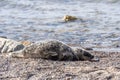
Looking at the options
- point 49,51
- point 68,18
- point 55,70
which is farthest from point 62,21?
point 55,70

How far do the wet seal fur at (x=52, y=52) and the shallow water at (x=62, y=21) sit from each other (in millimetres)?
1998

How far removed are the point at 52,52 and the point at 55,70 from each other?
109 cm

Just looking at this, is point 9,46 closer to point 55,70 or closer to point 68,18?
point 55,70

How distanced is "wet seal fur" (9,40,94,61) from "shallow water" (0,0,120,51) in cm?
200

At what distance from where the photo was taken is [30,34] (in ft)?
35.2

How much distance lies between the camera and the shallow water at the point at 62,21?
402 inches

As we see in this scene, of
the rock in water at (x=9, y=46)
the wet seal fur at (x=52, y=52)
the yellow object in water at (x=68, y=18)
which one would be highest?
the wet seal fur at (x=52, y=52)

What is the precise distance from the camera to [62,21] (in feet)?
41.2

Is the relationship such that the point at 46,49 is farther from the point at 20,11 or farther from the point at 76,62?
the point at 20,11

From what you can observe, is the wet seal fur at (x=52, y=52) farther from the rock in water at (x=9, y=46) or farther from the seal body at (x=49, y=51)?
the rock in water at (x=9, y=46)

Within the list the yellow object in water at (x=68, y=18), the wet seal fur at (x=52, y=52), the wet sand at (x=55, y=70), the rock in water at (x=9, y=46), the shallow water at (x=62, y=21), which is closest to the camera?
the wet sand at (x=55, y=70)

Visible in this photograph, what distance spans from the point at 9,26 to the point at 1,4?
199 inches

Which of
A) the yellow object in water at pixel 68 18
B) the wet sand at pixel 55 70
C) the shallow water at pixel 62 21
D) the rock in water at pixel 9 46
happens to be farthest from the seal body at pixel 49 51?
the yellow object in water at pixel 68 18

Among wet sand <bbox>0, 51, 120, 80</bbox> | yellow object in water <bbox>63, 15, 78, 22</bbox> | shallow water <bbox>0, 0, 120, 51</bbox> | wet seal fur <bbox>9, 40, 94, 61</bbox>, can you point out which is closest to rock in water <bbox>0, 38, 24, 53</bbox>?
wet seal fur <bbox>9, 40, 94, 61</bbox>
